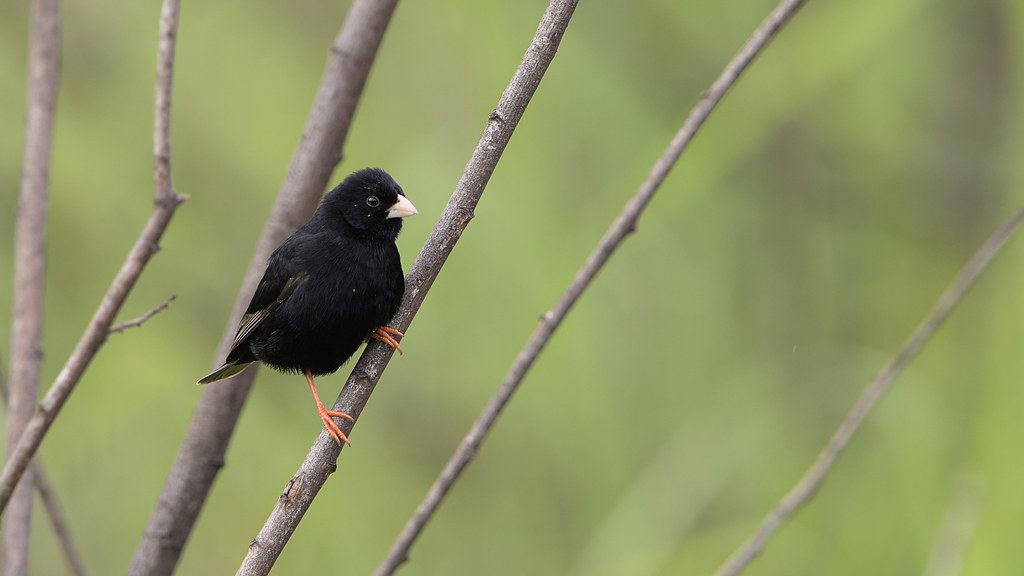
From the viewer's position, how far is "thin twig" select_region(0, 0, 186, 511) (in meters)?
1.71

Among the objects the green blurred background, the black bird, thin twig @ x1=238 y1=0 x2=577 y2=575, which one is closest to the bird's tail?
the black bird

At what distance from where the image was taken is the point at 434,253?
1.56 meters

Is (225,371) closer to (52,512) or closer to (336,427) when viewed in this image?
(52,512)

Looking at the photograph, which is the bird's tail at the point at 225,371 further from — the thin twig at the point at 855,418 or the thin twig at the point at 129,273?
the thin twig at the point at 855,418

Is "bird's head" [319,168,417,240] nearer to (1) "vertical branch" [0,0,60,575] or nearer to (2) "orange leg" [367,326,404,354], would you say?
(2) "orange leg" [367,326,404,354]

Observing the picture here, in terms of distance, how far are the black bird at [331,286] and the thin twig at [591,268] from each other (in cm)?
31

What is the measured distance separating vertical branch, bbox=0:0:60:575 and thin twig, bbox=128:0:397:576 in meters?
0.34

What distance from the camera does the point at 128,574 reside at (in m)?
2.27

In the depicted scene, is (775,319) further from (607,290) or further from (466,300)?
(466,300)

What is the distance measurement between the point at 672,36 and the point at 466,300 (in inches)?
50.6

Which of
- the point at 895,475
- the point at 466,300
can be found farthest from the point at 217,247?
the point at 895,475

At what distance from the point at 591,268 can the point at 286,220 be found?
956mm

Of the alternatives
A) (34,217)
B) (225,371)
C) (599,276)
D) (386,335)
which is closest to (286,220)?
(225,371)

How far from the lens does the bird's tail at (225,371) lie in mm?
2264
